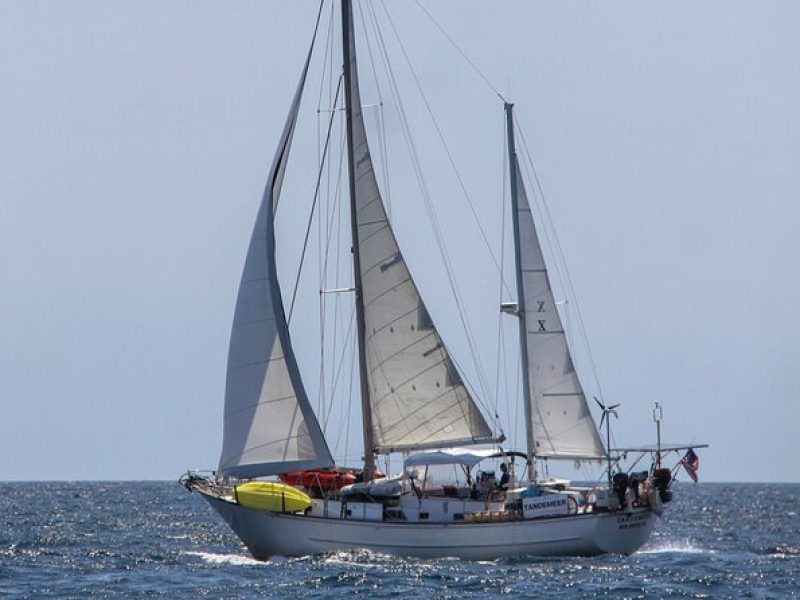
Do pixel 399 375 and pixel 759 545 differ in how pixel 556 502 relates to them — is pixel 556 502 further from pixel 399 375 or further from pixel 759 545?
pixel 759 545

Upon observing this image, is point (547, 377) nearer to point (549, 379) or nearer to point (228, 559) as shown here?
point (549, 379)

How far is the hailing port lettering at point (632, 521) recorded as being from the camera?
44856mm

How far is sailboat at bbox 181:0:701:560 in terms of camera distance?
43375mm

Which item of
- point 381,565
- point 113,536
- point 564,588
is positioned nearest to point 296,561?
point 381,565

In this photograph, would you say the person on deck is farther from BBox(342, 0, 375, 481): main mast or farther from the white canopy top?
BBox(342, 0, 375, 481): main mast

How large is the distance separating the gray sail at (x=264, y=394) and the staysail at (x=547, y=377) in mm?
6835

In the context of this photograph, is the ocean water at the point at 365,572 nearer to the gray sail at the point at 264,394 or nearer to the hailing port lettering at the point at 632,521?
the hailing port lettering at the point at 632,521

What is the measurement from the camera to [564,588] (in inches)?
1455

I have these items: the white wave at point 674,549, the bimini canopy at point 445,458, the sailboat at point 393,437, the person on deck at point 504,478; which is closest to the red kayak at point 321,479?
the sailboat at point 393,437

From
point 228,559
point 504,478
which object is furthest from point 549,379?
point 228,559

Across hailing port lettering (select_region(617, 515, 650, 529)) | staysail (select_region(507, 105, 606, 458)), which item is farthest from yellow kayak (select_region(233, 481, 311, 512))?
hailing port lettering (select_region(617, 515, 650, 529))

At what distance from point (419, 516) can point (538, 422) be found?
5.42m

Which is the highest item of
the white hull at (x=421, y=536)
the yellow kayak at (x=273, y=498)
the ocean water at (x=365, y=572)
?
the yellow kayak at (x=273, y=498)

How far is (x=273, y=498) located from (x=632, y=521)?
31.4ft
